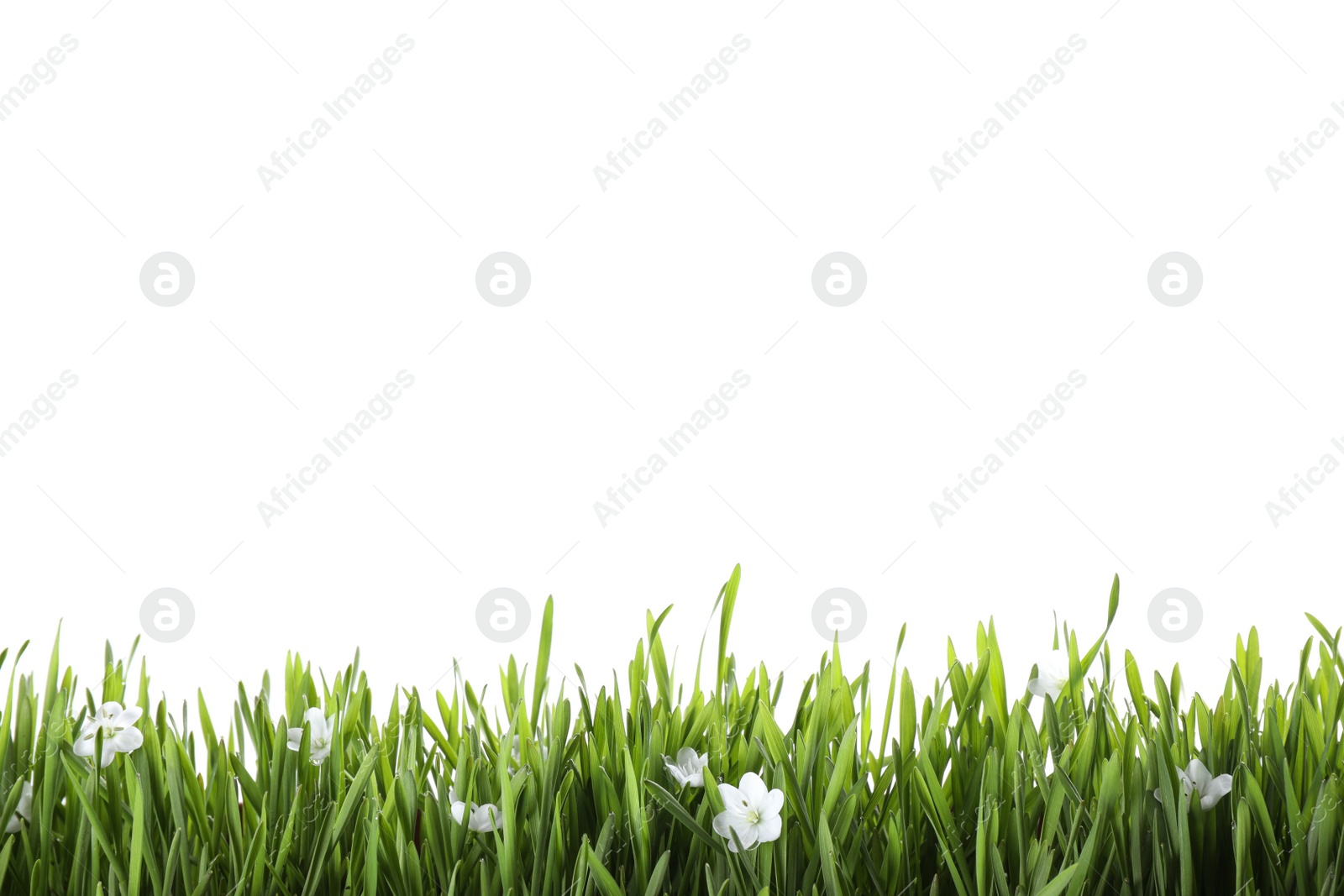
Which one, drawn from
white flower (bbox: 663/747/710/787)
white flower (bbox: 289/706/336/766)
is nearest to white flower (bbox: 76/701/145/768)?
white flower (bbox: 289/706/336/766)

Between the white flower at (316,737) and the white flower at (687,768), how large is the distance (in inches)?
21.5

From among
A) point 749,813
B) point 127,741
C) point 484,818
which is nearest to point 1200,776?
point 749,813

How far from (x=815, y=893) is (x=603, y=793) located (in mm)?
332

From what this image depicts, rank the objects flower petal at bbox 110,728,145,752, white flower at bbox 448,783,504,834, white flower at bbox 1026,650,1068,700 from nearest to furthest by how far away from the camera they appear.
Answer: white flower at bbox 448,783,504,834, flower petal at bbox 110,728,145,752, white flower at bbox 1026,650,1068,700

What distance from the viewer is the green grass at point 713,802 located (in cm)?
141

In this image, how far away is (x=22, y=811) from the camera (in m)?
1.60

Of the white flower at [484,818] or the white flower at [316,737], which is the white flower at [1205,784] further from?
the white flower at [316,737]

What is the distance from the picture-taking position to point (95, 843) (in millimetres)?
1473

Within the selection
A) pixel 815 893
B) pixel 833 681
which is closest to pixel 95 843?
pixel 815 893

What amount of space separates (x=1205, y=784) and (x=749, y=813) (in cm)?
68

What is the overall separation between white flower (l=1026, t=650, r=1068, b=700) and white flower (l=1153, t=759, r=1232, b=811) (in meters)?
0.25

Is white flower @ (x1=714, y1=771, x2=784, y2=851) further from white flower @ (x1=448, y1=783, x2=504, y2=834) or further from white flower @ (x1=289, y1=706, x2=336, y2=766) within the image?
white flower @ (x1=289, y1=706, x2=336, y2=766)

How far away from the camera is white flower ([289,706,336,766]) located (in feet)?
5.36

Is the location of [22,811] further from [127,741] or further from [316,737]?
[316,737]
